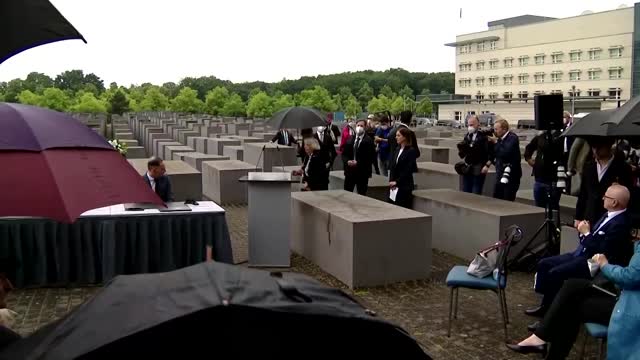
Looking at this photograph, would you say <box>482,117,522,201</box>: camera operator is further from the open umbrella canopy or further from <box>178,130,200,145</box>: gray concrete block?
<box>178,130,200,145</box>: gray concrete block

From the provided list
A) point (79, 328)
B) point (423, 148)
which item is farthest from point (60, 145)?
point (423, 148)

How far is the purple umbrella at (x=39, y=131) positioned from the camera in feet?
10.3

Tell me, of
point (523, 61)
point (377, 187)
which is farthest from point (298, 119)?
point (523, 61)

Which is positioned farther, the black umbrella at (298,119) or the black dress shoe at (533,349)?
the black umbrella at (298,119)

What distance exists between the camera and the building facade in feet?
270

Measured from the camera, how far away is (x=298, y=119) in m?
12.3

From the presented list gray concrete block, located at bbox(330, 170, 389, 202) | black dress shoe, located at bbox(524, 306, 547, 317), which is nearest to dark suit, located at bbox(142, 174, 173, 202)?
gray concrete block, located at bbox(330, 170, 389, 202)

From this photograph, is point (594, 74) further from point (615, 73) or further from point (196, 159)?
point (196, 159)

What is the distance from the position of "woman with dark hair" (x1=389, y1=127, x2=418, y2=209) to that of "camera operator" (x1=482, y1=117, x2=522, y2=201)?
5.13 ft

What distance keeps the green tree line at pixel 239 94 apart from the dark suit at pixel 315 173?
61880mm

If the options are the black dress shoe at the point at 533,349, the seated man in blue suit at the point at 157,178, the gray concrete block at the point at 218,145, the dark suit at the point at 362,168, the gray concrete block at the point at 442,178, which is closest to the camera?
the black dress shoe at the point at 533,349

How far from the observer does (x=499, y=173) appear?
37.7ft

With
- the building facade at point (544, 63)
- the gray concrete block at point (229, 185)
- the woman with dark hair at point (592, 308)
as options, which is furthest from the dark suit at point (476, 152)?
the building facade at point (544, 63)

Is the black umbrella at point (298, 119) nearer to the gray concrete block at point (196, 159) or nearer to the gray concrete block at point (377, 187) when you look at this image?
the gray concrete block at point (377, 187)
